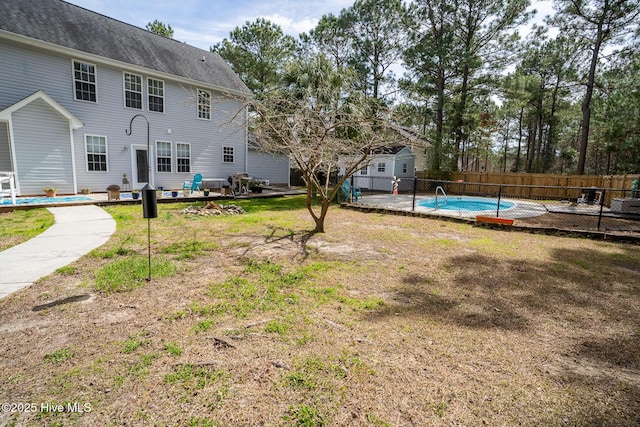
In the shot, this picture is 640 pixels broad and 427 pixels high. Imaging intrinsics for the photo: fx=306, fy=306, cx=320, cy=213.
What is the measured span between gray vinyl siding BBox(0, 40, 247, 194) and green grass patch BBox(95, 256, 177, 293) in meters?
4.94

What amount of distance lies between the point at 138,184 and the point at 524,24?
81.6ft

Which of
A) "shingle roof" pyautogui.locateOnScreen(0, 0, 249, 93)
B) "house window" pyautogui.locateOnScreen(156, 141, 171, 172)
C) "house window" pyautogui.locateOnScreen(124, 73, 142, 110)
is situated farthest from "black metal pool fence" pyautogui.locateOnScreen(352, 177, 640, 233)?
"house window" pyautogui.locateOnScreen(124, 73, 142, 110)

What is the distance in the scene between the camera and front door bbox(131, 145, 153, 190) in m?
14.2

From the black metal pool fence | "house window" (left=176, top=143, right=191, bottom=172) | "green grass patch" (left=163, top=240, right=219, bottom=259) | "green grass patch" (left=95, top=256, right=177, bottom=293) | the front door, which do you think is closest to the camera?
"green grass patch" (left=95, top=256, right=177, bottom=293)

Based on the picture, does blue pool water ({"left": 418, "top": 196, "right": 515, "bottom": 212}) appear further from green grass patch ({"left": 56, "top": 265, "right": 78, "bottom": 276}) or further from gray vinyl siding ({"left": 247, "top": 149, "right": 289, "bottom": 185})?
green grass patch ({"left": 56, "top": 265, "right": 78, "bottom": 276})

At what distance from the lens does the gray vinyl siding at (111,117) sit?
36.7 ft

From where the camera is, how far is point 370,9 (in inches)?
867

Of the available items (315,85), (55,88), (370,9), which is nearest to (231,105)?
(315,85)

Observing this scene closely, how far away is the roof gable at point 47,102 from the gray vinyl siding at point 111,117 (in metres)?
0.66

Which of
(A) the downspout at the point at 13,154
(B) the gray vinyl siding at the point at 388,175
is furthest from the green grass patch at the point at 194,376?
(B) the gray vinyl siding at the point at 388,175

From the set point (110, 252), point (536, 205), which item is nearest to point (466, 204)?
point (536, 205)

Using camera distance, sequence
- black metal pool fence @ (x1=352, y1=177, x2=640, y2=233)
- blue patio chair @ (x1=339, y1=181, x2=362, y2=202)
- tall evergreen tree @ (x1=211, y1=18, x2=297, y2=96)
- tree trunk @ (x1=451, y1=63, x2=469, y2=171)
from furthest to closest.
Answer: tall evergreen tree @ (x1=211, y1=18, x2=297, y2=96), tree trunk @ (x1=451, y1=63, x2=469, y2=171), blue patio chair @ (x1=339, y1=181, x2=362, y2=202), black metal pool fence @ (x1=352, y1=177, x2=640, y2=233)

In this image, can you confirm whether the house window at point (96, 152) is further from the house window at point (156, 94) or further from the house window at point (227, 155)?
the house window at point (227, 155)

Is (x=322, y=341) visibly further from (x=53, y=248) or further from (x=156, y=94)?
(x=156, y=94)
